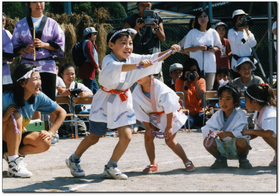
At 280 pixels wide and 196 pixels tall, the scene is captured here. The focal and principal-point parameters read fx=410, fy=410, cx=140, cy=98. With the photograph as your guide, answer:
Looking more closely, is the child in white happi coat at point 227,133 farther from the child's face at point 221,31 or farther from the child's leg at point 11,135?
the child's face at point 221,31

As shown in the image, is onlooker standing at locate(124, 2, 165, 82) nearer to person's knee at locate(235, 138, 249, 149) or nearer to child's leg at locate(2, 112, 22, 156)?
person's knee at locate(235, 138, 249, 149)

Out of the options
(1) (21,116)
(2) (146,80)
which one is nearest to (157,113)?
(2) (146,80)

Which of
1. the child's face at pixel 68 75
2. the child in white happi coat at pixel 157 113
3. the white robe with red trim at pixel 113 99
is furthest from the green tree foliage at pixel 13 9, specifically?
the white robe with red trim at pixel 113 99

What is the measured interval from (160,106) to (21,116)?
1374 millimetres

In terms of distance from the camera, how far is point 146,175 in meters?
3.93

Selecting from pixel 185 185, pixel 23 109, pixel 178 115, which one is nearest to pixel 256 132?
pixel 178 115

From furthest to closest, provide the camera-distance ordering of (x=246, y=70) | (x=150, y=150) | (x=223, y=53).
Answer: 1. (x=223, y=53)
2. (x=246, y=70)
3. (x=150, y=150)

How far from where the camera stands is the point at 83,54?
7.13 m

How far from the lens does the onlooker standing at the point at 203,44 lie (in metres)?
7.18

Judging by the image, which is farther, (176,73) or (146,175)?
(176,73)

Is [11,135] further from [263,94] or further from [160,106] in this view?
[263,94]

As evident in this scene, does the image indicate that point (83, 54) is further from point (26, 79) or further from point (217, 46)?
point (26, 79)

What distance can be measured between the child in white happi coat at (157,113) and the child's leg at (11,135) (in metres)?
1.17

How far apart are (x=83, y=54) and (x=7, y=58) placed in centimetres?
197
